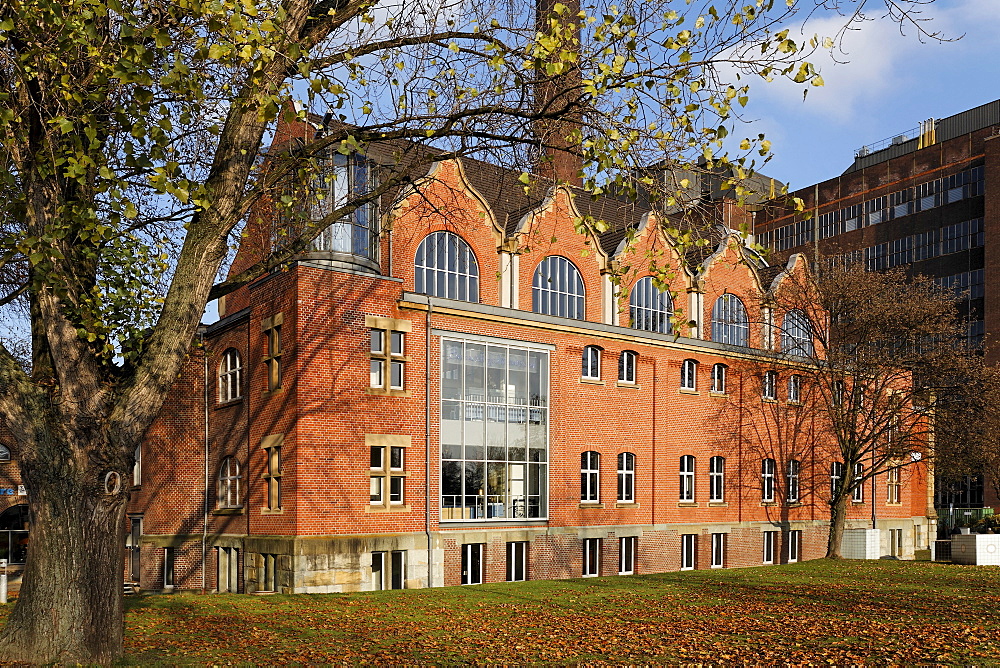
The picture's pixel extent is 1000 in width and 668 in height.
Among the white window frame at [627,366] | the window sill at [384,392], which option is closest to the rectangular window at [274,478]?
the window sill at [384,392]

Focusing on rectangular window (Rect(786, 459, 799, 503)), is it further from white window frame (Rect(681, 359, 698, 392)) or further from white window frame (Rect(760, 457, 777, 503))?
white window frame (Rect(681, 359, 698, 392))

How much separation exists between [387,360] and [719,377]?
15.4 m

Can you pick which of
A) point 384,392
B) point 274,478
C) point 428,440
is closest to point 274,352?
point 384,392

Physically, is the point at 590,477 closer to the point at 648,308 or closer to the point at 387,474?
the point at 648,308

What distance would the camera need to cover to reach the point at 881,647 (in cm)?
1301

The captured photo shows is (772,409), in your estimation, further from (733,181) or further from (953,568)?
(733,181)

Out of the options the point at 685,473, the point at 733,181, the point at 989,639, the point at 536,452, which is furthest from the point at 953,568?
the point at 733,181

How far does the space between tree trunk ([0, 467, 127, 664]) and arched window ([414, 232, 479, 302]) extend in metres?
19.2

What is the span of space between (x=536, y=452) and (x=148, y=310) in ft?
54.4

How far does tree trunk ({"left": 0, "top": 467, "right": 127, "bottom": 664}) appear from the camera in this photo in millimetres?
10555

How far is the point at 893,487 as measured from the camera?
4412 centimetres

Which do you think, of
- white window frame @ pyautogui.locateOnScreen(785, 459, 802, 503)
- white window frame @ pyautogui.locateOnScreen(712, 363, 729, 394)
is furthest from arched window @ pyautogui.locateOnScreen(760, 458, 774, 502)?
white window frame @ pyautogui.locateOnScreen(712, 363, 729, 394)

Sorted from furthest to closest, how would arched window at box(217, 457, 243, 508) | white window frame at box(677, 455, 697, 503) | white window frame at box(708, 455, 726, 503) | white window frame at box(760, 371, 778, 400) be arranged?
white window frame at box(760, 371, 778, 400)
white window frame at box(708, 455, 726, 503)
white window frame at box(677, 455, 697, 503)
arched window at box(217, 457, 243, 508)

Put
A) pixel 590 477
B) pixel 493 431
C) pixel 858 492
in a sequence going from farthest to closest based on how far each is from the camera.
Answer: pixel 858 492 → pixel 590 477 → pixel 493 431
